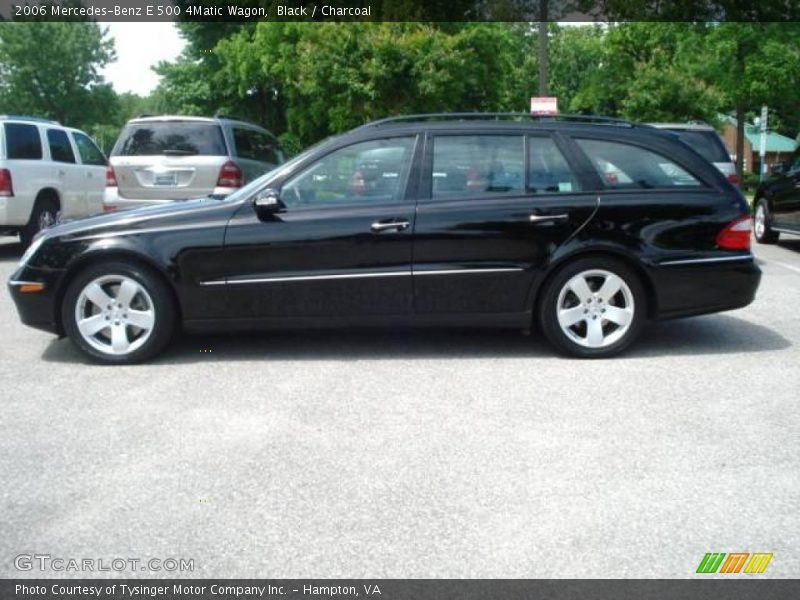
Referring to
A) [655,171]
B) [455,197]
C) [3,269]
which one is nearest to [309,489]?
[455,197]

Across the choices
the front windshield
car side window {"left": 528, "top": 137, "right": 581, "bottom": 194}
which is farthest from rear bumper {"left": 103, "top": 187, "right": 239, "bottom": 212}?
car side window {"left": 528, "top": 137, "right": 581, "bottom": 194}

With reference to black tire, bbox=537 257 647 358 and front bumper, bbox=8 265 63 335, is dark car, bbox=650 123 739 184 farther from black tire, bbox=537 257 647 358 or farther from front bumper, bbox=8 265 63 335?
front bumper, bbox=8 265 63 335

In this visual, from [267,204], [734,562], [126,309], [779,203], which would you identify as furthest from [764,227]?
[734,562]

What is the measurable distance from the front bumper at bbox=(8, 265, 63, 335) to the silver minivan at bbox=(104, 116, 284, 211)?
15.2ft

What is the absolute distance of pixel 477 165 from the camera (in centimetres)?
586

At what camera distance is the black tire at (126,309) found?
5.68 metres

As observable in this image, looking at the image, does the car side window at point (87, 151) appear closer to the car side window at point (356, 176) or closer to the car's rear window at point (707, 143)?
the car side window at point (356, 176)

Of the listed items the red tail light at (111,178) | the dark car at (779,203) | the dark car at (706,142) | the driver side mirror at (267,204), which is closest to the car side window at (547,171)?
the driver side mirror at (267,204)

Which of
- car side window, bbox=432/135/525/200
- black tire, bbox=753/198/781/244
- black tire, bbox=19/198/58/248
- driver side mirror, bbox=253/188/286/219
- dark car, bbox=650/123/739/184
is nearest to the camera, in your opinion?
driver side mirror, bbox=253/188/286/219

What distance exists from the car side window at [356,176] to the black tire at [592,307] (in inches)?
49.6

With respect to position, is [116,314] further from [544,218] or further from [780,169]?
[780,169]

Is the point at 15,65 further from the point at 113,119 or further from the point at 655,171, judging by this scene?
the point at 655,171

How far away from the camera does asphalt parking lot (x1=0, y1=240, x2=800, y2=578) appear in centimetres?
312

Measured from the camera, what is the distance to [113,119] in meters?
59.9
